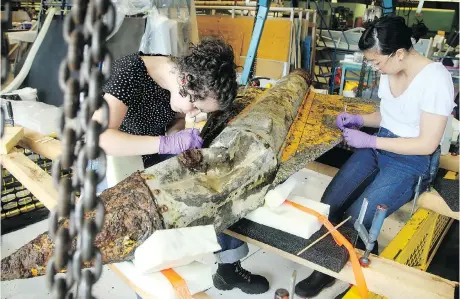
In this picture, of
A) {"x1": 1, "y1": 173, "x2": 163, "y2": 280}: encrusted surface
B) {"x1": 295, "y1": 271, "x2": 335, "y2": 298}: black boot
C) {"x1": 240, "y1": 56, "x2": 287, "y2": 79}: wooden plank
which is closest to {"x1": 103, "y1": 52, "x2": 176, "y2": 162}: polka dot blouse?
{"x1": 1, "y1": 173, "x2": 163, "y2": 280}: encrusted surface

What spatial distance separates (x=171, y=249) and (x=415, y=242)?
Result: 5.34 feet

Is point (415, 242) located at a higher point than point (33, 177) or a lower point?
lower

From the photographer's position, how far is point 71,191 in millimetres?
564

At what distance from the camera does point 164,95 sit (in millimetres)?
2027

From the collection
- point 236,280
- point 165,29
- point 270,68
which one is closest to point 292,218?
point 236,280

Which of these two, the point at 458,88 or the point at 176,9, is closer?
the point at 176,9

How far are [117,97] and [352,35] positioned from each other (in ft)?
19.5

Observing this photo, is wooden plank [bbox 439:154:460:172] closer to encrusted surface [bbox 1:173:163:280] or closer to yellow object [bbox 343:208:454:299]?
yellow object [bbox 343:208:454:299]

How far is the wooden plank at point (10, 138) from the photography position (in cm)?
230

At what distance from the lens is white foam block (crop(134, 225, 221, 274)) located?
1.16 metres

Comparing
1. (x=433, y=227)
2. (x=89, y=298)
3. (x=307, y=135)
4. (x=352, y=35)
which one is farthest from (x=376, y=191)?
(x=352, y=35)

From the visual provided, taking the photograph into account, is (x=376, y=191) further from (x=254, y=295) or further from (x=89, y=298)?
(x=89, y=298)

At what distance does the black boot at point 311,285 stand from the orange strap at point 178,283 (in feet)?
4.92

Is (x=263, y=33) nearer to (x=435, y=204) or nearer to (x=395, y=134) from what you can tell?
(x=395, y=134)
